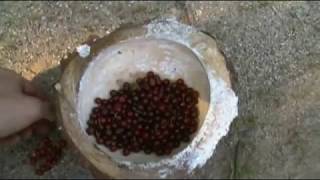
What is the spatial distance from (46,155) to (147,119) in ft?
1.05

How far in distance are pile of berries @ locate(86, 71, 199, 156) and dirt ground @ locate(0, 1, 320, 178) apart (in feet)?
0.49

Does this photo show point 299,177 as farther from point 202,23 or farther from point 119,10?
point 119,10

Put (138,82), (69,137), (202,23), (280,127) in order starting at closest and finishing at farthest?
(69,137) < (138,82) < (280,127) < (202,23)

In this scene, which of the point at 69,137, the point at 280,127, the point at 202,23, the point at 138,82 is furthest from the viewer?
the point at 202,23

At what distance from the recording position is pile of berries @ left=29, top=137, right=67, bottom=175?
1.96 m

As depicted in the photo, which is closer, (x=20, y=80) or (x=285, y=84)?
(x=20, y=80)

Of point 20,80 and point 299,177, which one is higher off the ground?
point 20,80

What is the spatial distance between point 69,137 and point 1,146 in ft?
1.17

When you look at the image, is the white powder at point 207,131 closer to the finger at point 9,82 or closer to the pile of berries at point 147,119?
the pile of berries at point 147,119

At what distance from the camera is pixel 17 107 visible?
184 centimetres

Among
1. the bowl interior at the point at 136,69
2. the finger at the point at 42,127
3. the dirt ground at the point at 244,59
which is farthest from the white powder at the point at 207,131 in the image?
the finger at the point at 42,127

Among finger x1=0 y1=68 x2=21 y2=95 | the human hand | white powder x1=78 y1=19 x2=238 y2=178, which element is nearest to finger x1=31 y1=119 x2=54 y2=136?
the human hand

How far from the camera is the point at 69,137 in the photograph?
1714 mm

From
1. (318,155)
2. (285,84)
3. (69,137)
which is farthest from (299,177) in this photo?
(69,137)
